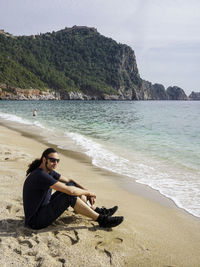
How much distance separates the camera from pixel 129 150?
45.2ft

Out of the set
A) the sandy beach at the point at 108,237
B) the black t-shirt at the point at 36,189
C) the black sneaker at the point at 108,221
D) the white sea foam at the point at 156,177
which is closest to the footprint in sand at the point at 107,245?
the sandy beach at the point at 108,237

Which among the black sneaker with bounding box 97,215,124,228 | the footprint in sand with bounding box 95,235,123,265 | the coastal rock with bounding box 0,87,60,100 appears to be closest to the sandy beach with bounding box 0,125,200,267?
the footprint in sand with bounding box 95,235,123,265

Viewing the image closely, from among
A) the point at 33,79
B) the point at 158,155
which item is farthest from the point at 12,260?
the point at 33,79

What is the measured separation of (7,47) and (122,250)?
646 feet

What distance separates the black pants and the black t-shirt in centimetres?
9

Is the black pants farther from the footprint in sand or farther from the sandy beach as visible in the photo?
the footprint in sand

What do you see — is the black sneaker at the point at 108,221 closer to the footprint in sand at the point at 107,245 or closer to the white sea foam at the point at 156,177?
the footprint in sand at the point at 107,245

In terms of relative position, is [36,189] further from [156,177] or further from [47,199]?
[156,177]

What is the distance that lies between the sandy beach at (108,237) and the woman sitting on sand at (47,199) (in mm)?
194

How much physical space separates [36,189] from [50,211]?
0.50 m

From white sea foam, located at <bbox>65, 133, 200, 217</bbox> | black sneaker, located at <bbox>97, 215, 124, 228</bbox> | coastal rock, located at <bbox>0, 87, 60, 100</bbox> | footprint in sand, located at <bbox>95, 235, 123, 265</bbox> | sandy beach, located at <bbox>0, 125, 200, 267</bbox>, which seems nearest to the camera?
sandy beach, located at <bbox>0, 125, 200, 267</bbox>

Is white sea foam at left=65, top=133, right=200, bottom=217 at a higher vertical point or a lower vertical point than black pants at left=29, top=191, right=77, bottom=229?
lower

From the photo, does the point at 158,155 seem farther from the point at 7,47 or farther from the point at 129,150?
the point at 7,47

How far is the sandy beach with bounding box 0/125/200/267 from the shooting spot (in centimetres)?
387
